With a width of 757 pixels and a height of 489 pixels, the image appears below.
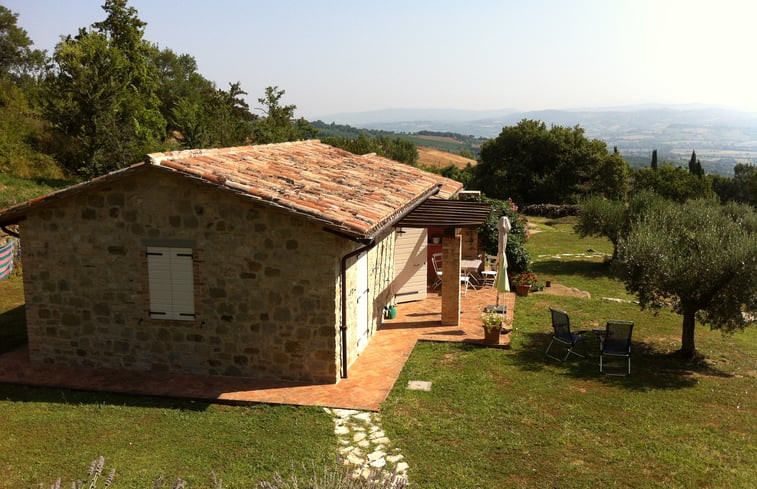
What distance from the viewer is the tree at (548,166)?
161 feet

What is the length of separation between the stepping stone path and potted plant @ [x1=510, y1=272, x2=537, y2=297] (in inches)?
364

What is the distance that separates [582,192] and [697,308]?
132 feet

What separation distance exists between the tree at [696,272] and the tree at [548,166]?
37323mm

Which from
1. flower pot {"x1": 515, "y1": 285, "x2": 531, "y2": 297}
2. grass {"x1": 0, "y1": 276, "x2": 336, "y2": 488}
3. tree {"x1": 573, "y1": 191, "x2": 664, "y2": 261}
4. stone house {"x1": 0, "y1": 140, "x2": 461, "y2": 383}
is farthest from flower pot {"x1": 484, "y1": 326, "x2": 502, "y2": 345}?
tree {"x1": 573, "y1": 191, "x2": 664, "y2": 261}

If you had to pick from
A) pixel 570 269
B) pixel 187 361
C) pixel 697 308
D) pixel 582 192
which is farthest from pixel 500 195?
Answer: pixel 187 361

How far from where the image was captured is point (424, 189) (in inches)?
613

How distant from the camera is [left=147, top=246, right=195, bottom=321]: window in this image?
9938mm

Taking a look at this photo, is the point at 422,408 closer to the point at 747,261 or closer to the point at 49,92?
the point at 747,261

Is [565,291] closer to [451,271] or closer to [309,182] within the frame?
[451,271]

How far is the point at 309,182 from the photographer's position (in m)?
11.5

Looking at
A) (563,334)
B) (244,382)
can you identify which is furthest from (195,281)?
(563,334)

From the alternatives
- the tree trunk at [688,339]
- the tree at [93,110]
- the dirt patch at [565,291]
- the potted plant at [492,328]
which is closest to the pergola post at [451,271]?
the potted plant at [492,328]

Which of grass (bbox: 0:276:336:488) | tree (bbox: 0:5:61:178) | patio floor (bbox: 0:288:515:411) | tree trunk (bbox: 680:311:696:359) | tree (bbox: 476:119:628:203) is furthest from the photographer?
tree (bbox: 476:119:628:203)

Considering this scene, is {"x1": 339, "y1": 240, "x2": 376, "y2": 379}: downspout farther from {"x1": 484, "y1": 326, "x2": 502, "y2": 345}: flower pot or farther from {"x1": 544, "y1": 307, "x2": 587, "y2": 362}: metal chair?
{"x1": 544, "y1": 307, "x2": 587, "y2": 362}: metal chair
